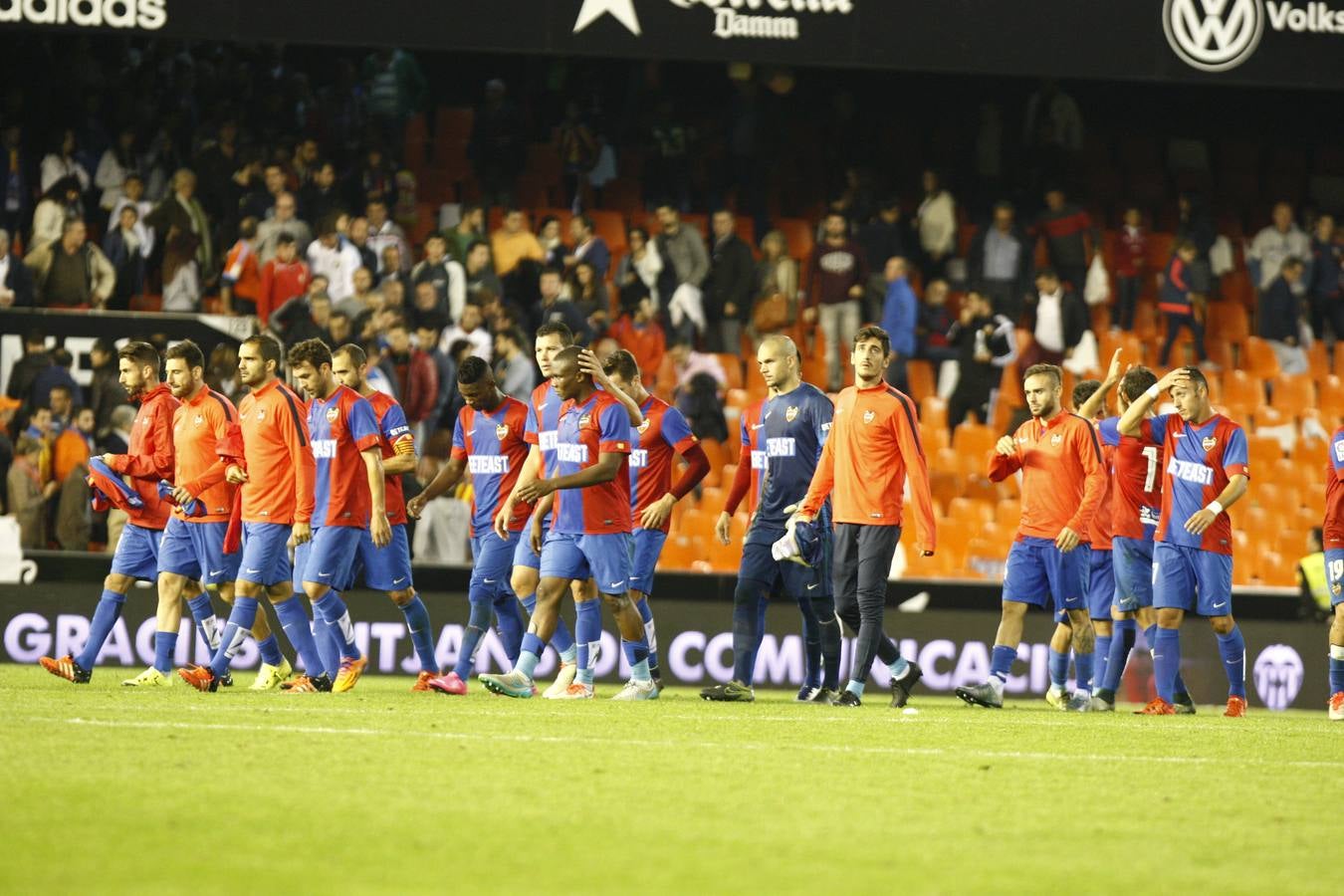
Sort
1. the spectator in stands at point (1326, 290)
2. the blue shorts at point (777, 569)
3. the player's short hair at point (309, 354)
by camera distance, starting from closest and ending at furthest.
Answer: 1. the player's short hair at point (309, 354)
2. the blue shorts at point (777, 569)
3. the spectator in stands at point (1326, 290)

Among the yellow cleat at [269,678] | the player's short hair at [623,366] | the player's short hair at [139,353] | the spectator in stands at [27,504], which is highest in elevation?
the player's short hair at [623,366]

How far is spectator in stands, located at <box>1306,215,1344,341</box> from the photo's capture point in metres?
20.8

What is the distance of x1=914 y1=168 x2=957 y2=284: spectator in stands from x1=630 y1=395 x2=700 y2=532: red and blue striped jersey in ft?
29.6

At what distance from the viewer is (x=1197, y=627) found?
15070mm

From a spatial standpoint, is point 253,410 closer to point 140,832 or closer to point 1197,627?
point 140,832

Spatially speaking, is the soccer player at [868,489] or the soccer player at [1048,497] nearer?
the soccer player at [868,489]

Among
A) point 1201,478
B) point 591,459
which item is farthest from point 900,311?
point 591,459

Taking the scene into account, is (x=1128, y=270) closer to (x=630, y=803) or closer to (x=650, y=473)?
(x=650, y=473)

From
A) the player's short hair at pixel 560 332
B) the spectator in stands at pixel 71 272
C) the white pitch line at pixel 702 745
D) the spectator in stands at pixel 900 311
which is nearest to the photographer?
the white pitch line at pixel 702 745

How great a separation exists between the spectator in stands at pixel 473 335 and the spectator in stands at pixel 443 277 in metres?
0.31

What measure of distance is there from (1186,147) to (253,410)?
1504 cm

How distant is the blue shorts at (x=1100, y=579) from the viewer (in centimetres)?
1273

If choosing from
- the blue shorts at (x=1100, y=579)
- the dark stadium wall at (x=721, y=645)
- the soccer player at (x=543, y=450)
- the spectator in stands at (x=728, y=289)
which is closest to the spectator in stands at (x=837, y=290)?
the spectator in stands at (x=728, y=289)

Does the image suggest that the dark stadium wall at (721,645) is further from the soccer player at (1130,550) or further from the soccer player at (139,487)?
the soccer player at (139,487)
